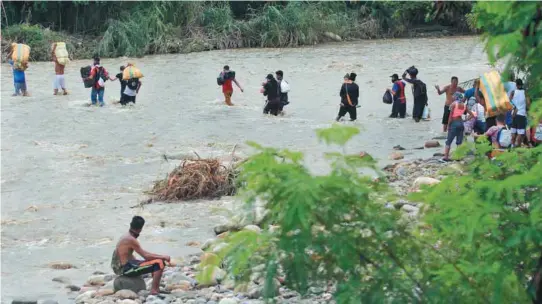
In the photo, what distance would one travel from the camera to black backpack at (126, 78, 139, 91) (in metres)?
21.4

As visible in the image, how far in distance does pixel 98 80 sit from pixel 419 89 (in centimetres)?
683

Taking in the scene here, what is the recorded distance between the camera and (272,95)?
20656 millimetres

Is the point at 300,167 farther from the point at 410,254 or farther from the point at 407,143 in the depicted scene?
the point at 407,143

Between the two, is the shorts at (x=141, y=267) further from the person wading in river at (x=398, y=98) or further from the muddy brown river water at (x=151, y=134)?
the person wading in river at (x=398, y=98)

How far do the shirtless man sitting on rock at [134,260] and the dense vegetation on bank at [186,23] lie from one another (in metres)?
22.5

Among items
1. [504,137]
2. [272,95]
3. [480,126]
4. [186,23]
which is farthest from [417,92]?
[186,23]

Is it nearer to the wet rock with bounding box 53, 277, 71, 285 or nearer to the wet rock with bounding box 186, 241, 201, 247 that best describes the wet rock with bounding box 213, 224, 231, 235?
the wet rock with bounding box 186, 241, 201, 247

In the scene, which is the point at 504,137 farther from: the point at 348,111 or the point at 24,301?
the point at 24,301

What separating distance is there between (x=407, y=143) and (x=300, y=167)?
12932 mm

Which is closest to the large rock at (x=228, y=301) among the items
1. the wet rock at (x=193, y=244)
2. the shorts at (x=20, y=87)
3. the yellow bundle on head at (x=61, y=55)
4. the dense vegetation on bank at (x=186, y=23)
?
the wet rock at (x=193, y=244)

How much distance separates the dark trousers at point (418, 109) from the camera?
65.1ft

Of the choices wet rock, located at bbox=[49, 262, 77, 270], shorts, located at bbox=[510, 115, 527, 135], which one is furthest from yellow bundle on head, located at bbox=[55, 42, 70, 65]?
shorts, located at bbox=[510, 115, 527, 135]

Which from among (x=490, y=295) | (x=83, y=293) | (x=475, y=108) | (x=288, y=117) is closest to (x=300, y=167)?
(x=490, y=295)

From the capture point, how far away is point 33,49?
3128 cm
